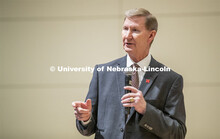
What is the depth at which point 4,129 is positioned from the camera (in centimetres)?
266

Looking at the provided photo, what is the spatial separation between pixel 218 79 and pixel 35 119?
1.86m

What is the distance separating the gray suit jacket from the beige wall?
0.66 meters

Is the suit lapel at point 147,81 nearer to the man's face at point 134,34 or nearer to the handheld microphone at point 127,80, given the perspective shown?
the handheld microphone at point 127,80

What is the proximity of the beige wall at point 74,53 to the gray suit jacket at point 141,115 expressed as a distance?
0.66m

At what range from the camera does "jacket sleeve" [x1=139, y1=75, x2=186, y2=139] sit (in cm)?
166

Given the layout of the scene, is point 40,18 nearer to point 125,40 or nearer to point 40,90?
point 40,90

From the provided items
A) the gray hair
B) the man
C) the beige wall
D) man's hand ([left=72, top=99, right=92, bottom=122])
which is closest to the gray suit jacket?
the man

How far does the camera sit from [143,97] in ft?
5.63

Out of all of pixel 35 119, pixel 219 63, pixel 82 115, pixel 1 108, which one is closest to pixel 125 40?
pixel 82 115

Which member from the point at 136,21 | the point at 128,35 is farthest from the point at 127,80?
the point at 136,21

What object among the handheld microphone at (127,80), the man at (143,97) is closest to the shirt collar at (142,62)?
the man at (143,97)

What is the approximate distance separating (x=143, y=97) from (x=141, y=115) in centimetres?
15

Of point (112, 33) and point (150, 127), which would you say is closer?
point (150, 127)

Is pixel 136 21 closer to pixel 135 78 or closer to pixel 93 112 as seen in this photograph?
pixel 135 78
